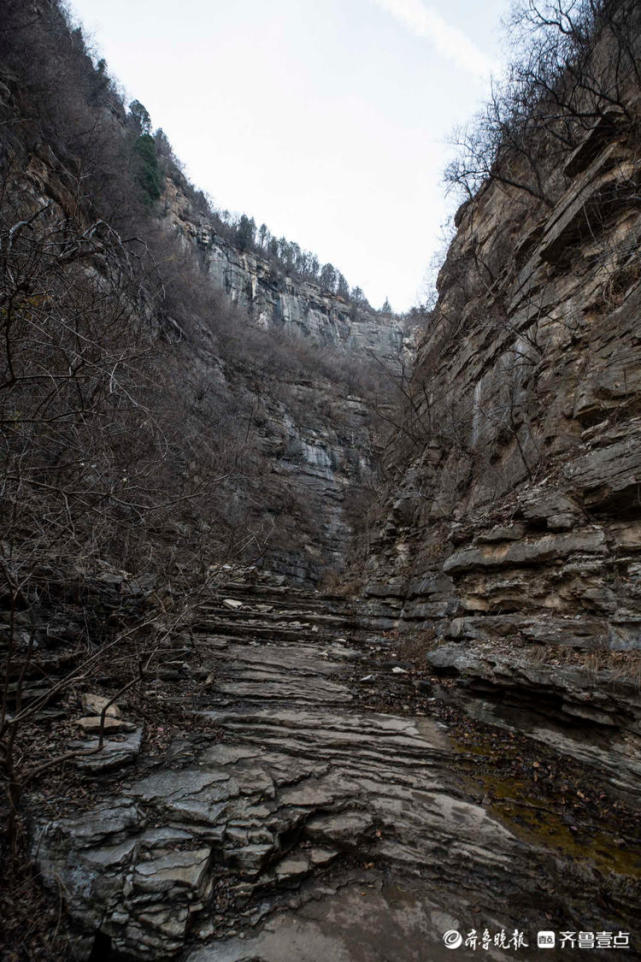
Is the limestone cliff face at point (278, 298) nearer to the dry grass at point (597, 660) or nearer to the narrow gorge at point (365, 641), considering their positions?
the narrow gorge at point (365, 641)

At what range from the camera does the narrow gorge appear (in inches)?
83.4

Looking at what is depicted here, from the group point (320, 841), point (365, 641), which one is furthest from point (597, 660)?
point (365, 641)

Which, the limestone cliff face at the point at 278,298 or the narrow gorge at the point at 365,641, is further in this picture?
the limestone cliff face at the point at 278,298

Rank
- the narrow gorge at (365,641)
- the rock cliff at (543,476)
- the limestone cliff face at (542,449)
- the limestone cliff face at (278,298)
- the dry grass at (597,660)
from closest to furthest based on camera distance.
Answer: the narrow gorge at (365,641) → the dry grass at (597,660) → the rock cliff at (543,476) → the limestone cliff face at (542,449) → the limestone cliff face at (278,298)

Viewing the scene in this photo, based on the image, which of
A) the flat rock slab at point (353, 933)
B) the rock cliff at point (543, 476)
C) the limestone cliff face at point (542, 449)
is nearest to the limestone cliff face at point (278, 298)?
the limestone cliff face at point (542, 449)

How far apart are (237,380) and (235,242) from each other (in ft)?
91.4

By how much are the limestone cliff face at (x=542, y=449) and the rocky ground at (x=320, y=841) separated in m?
1.48

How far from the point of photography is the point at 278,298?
4119cm

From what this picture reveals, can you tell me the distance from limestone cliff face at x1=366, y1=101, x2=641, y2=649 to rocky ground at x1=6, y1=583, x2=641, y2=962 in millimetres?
1475

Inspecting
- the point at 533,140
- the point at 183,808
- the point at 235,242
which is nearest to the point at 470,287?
the point at 533,140

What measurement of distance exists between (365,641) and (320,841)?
192 inches

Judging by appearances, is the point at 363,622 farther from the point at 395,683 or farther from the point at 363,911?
the point at 363,911

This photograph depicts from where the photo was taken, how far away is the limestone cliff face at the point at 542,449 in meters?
4.07

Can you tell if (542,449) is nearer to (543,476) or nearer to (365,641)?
(543,476)
